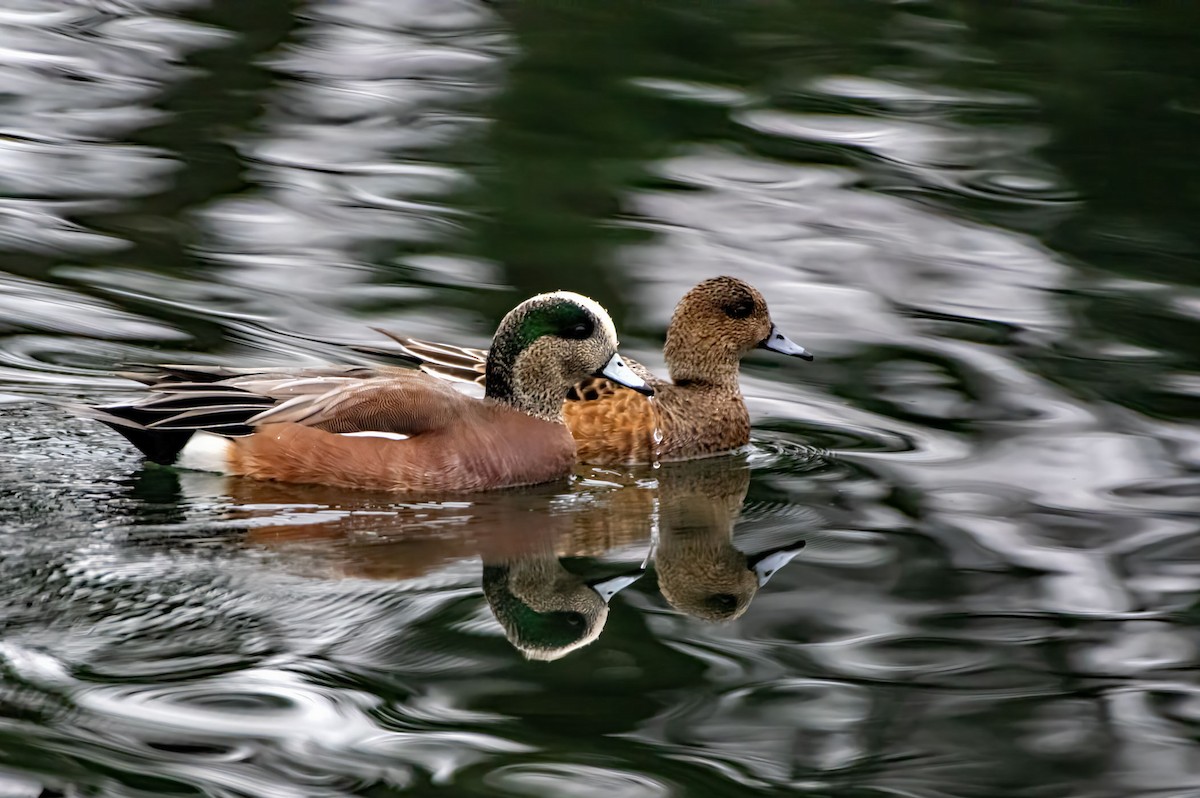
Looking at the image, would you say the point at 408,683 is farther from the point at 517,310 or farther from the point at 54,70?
the point at 54,70

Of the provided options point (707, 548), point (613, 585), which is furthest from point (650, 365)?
point (613, 585)

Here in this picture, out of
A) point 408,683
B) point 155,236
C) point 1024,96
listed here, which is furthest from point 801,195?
point 408,683

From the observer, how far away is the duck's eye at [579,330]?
6867 mm

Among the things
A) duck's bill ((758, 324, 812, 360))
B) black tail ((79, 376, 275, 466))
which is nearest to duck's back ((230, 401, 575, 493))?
black tail ((79, 376, 275, 466))

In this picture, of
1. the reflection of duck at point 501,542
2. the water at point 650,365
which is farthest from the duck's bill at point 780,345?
the reflection of duck at point 501,542

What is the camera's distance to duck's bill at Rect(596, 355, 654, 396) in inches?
269

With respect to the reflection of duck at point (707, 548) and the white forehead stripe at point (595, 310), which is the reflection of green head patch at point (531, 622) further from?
the white forehead stripe at point (595, 310)

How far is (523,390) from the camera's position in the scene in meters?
6.93

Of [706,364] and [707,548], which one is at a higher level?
[706,364]

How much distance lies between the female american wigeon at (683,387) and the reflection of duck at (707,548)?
134 millimetres

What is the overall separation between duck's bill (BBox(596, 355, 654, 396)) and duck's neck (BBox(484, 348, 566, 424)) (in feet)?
0.66

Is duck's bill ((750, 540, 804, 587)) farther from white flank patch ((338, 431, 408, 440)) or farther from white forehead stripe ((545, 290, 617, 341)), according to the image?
white flank patch ((338, 431, 408, 440))

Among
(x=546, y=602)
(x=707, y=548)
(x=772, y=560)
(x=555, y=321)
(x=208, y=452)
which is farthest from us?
(x=555, y=321)

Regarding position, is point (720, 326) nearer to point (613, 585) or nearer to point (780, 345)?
Result: point (780, 345)
